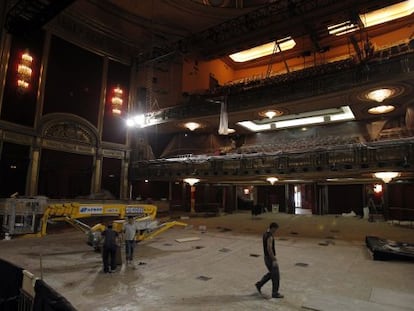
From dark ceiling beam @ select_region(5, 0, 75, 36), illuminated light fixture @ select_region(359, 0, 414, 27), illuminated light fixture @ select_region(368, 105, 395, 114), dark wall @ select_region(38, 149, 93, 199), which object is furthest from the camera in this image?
illuminated light fixture @ select_region(359, 0, 414, 27)

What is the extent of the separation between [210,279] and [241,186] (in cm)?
2141

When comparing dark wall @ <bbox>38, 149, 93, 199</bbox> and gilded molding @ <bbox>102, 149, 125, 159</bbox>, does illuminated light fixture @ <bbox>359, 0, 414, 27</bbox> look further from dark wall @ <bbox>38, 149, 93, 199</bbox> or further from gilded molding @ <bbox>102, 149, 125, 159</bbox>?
dark wall @ <bbox>38, 149, 93, 199</bbox>

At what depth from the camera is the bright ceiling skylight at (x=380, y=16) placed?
56.7ft

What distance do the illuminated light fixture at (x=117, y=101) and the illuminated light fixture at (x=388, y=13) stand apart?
17.5m

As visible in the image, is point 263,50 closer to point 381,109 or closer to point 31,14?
point 381,109

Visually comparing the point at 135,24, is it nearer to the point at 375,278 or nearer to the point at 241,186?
the point at 241,186

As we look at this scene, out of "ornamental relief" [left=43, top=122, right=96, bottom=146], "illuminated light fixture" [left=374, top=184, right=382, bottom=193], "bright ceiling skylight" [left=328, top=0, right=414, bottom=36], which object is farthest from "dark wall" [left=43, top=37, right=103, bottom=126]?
"illuminated light fixture" [left=374, top=184, right=382, bottom=193]

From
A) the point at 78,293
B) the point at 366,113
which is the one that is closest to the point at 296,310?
the point at 78,293

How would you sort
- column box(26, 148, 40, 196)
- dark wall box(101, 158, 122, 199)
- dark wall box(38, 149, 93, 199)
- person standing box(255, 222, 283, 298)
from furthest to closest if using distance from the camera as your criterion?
dark wall box(101, 158, 122, 199) → dark wall box(38, 149, 93, 199) → column box(26, 148, 40, 196) → person standing box(255, 222, 283, 298)

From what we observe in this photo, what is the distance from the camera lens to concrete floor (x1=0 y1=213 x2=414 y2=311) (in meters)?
5.33

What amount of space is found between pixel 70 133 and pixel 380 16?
22.0 meters

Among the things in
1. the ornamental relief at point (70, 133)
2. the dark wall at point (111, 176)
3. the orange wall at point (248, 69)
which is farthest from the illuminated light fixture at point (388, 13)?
the ornamental relief at point (70, 133)

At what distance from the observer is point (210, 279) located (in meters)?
6.79

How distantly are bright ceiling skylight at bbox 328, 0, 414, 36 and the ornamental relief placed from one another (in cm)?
1817
